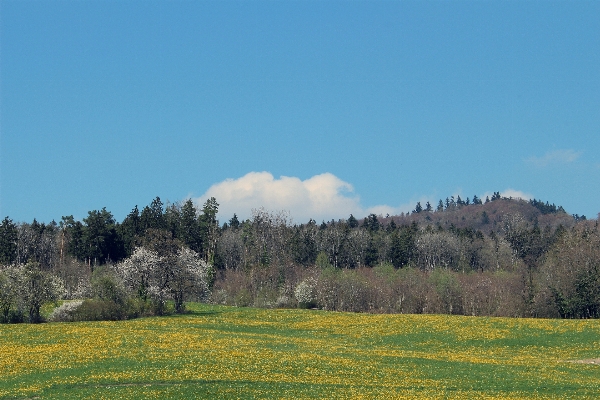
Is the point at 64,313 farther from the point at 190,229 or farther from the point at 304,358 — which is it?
the point at 190,229

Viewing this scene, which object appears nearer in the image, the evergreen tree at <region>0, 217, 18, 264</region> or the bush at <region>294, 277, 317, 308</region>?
the bush at <region>294, 277, 317, 308</region>

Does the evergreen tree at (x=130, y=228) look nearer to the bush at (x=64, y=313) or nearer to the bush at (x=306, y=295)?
the bush at (x=306, y=295)

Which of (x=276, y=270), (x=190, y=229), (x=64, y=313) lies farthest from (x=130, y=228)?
(x=64, y=313)

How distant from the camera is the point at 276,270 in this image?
117m

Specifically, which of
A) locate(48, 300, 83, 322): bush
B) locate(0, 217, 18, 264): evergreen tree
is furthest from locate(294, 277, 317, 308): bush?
locate(0, 217, 18, 264): evergreen tree

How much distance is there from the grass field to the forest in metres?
8.10

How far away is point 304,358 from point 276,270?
238 ft

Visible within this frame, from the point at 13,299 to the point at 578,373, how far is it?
59709 mm

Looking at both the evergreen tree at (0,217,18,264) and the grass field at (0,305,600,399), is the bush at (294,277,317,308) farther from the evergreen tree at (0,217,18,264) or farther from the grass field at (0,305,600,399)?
the evergreen tree at (0,217,18,264)

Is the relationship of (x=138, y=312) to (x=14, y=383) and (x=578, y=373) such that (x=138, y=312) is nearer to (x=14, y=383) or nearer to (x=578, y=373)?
(x=14, y=383)

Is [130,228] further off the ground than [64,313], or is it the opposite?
[130,228]

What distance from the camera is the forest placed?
7931 centimetres

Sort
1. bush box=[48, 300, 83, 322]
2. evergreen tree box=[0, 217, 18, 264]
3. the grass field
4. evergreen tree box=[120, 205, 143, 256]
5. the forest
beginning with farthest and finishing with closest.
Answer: evergreen tree box=[120, 205, 143, 256], evergreen tree box=[0, 217, 18, 264], the forest, bush box=[48, 300, 83, 322], the grass field

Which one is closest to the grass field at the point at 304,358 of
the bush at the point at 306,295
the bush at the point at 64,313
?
the bush at the point at 64,313
